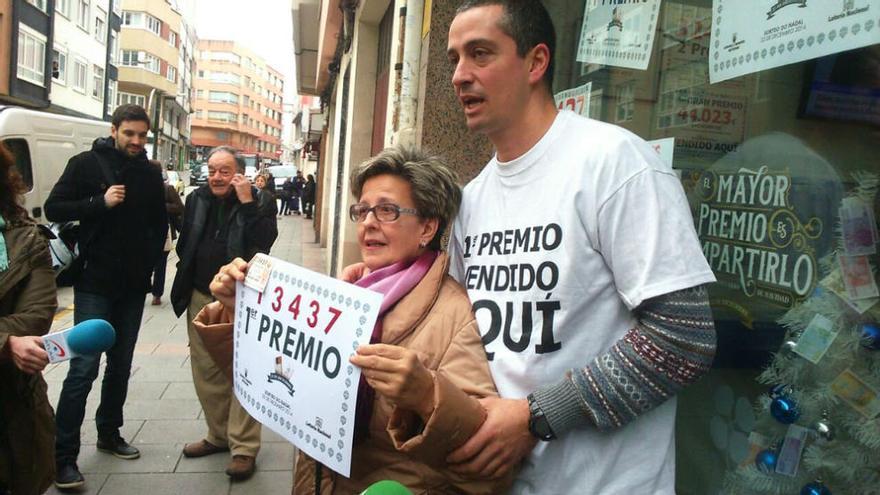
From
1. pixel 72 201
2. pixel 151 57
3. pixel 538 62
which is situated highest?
pixel 151 57

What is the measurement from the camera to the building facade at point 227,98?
98812mm

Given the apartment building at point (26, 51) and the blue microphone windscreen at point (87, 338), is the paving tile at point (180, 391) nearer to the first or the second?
the blue microphone windscreen at point (87, 338)

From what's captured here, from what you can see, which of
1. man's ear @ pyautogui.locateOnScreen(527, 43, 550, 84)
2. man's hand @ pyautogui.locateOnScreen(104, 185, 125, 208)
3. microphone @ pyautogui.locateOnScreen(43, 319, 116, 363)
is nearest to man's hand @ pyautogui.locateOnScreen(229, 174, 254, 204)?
man's hand @ pyautogui.locateOnScreen(104, 185, 125, 208)

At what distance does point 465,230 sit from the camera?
5.96 feet

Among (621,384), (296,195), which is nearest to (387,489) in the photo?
(621,384)

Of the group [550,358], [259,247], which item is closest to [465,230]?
[550,358]

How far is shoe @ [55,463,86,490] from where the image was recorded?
370 centimetres

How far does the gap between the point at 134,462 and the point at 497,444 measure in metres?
3.54

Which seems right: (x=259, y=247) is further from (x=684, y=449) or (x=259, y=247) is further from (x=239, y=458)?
(x=684, y=449)

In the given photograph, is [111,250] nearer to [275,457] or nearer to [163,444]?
[163,444]

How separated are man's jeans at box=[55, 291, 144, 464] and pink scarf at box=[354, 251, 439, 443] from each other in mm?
2388

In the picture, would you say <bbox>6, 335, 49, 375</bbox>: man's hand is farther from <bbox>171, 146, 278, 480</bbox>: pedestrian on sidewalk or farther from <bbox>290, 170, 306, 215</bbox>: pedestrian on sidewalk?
<bbox>290, 170, 306, 215</bbox>: pedestrian on sidewalk

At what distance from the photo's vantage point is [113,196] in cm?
386

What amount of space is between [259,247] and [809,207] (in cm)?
314
